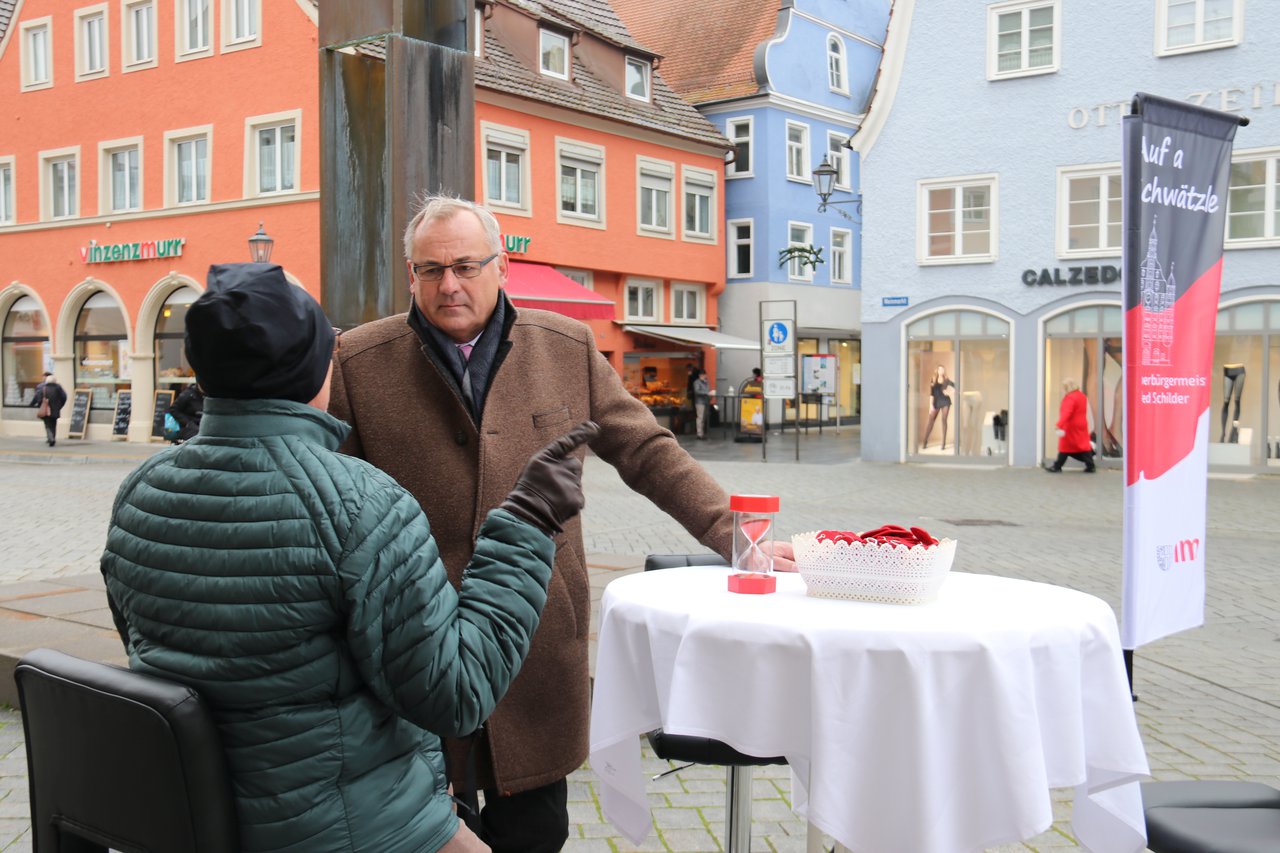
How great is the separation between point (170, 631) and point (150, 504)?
0.67ft

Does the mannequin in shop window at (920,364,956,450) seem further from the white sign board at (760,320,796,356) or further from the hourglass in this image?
the hourglass

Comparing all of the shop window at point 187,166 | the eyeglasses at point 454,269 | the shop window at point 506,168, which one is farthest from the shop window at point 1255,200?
the shop window at point 187,166

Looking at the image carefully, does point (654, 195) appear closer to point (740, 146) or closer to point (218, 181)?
point (740, 146)

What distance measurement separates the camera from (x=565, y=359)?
311 centimetres

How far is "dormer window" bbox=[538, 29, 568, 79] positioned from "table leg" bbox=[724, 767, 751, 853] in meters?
25.7

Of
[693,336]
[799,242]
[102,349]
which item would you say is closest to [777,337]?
[693,336]

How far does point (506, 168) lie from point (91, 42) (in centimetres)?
1055

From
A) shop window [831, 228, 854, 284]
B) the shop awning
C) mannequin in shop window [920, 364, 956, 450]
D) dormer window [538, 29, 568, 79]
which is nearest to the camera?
mannequin in shop window [920, 364, 956, 450]

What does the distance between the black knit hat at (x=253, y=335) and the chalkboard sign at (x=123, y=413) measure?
27763mm

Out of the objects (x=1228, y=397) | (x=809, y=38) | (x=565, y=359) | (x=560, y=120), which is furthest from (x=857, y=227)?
(x=565, y=359)

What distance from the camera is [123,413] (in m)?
27.5

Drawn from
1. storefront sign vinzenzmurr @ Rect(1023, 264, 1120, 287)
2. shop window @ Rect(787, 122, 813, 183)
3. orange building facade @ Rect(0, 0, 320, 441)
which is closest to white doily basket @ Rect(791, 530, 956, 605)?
storefront sign vinzenzmurr @ Rect(1023, 264, 1120, 287)

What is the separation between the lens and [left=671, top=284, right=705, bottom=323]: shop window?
3173cm

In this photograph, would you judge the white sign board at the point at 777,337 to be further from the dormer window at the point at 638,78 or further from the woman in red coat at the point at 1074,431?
the dormer window at the point at 638,78
